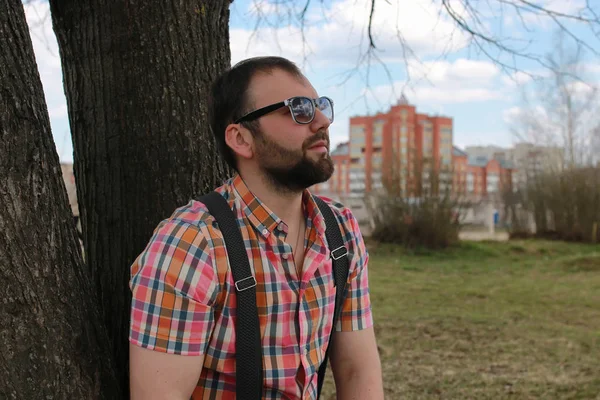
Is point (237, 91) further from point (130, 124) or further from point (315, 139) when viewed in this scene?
point (130, 124)

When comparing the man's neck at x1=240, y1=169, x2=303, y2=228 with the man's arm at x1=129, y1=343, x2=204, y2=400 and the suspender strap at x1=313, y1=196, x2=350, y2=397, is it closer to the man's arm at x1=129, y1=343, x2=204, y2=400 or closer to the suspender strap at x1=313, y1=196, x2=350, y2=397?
the suspender strap at x1=313, y1=196, x2=350, y2=397

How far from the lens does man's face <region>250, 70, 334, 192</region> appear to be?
6.06 ft

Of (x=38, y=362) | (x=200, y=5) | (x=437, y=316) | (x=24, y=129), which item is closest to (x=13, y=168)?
(x=24, y=129)

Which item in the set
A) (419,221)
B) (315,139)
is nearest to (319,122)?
(315,139)

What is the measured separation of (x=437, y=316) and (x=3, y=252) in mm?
6603

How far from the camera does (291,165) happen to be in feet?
6.04

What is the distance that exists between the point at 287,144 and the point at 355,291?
0.47m

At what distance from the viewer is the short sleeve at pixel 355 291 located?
1968mm

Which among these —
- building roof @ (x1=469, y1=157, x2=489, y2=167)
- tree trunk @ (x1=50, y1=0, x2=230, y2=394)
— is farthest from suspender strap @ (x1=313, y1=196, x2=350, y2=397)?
building roof @ (x1=469, y1=157, x2=489, y2=167)

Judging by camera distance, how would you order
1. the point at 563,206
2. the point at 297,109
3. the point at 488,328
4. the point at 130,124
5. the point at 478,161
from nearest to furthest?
1. the point at 297,109
2. the point at 130,124
3. the point at 488,328
4. the point at 563,206
5. the point at 478,161

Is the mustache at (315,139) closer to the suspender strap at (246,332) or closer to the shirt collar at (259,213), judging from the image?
the shirt collar at (259,213)

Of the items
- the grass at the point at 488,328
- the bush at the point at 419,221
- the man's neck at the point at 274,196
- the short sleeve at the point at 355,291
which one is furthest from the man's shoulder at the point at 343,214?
the bush at the point at 419,221

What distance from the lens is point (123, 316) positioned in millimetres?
2189

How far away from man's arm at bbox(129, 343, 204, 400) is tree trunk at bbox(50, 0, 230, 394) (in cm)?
57
